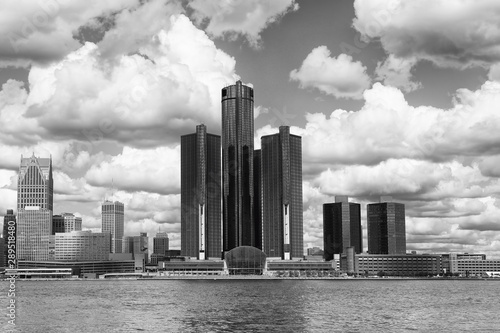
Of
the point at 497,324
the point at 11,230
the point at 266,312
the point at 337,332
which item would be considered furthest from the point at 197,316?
the point at 497,324

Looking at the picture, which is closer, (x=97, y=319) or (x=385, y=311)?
(x=97, y=319)

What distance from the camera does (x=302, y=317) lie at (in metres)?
128

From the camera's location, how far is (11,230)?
337ft

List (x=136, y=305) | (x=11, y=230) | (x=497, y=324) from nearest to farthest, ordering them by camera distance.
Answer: (x=11, y=230) → (x=497, y=324) → (x=136, y=305)

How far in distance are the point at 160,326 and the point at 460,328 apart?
4988cm

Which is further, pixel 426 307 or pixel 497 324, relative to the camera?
pixel 426 307

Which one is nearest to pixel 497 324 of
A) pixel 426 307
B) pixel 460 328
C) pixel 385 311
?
pixel 460 328

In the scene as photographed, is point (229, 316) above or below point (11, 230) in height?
below

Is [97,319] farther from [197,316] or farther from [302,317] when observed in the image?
[302,317]

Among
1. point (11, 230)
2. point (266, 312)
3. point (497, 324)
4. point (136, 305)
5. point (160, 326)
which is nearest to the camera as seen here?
point (11, 230)

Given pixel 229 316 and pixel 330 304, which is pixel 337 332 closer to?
pixel 229 316

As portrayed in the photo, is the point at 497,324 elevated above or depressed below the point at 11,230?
below

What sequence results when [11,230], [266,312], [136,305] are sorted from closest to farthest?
[11,230], [266,312], [136,305]

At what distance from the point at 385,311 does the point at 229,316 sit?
36.8 meters
